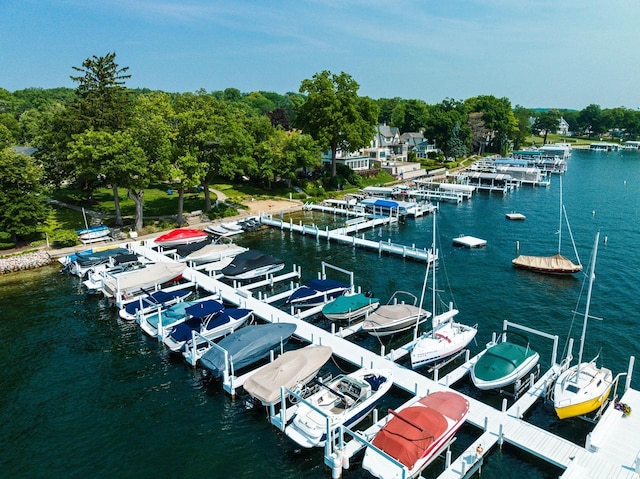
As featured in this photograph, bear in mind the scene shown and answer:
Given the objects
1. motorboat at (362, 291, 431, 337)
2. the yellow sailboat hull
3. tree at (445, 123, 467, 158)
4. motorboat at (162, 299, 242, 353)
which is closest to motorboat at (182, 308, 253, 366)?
motorboat at (162, 299, 242, 353)

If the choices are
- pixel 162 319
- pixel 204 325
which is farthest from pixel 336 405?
pixel 162 319

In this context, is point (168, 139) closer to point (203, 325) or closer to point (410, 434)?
point (203, 325)

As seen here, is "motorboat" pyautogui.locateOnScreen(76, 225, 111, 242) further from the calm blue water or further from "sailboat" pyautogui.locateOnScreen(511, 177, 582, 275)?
"sailboat" pyautogui.locateOnScreen(511, 177, 582, 275)

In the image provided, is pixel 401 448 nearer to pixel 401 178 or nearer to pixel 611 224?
pixel 611 224

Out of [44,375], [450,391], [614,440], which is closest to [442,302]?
[450,391]

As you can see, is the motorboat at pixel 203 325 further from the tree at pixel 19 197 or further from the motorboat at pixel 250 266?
the tree at pixel 19 197

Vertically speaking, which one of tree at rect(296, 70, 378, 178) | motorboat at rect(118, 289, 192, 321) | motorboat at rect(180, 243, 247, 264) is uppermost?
tree at rect(296, 70, 378, 178)
